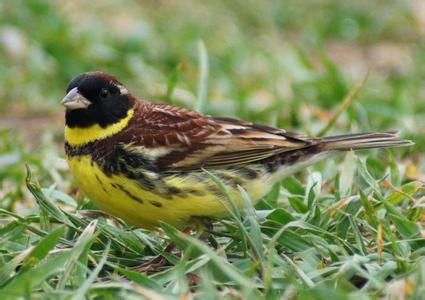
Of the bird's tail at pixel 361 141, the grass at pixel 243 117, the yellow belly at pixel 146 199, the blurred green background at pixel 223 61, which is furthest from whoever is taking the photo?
the blurred green background at pixel 223 61

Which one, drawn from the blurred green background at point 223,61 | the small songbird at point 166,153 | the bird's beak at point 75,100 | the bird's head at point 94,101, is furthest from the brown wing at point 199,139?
the blurred green background at point 223,61

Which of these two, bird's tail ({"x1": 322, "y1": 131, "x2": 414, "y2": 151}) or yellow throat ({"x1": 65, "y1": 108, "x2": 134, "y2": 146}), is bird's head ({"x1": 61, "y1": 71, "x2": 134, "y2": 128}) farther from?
bird's tail ({"x1": 322, "y1": 131, "x2": 414, "y2": 151})

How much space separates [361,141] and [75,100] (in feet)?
5.17

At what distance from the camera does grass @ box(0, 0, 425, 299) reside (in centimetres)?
425

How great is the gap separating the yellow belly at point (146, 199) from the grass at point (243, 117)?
0.11 meters

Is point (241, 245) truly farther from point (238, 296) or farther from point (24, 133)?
point (24, 133)

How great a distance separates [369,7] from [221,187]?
6.86m

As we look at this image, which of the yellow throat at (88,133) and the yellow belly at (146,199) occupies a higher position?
the yellow throat at (88,133)

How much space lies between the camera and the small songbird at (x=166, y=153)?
16.0ft

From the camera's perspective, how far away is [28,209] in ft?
18.7

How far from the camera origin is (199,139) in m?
5.25

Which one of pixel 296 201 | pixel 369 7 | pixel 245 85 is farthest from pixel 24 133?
pixel 369 7

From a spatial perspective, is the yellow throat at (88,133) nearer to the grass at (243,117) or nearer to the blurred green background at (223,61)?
the grass at (243,117)

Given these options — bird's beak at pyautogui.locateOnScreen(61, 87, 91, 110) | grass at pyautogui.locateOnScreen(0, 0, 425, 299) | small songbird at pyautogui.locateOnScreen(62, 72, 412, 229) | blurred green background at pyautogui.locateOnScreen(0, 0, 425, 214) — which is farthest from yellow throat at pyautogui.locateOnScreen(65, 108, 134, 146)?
blurred green background at pyautogui.locateOnScreen(0, 0, 425, 214)
